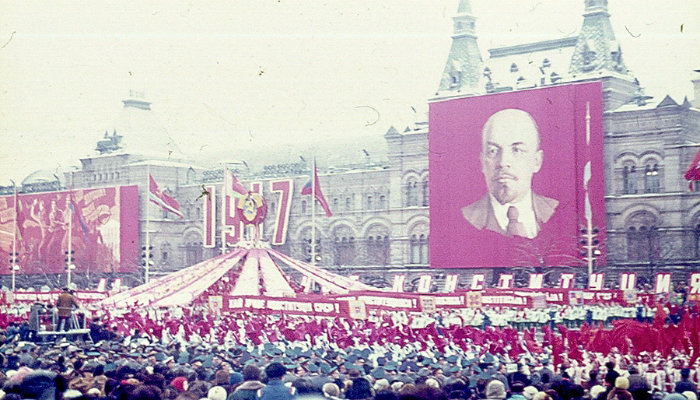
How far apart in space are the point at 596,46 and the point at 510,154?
29.2 ft

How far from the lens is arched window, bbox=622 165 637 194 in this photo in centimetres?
5922

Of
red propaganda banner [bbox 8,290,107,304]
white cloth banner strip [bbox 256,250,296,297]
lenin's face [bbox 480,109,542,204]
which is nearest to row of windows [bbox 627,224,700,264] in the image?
lenin's face [bbox 480,109,542,204]

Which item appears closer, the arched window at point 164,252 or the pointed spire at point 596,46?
the pointed spire at point 596,46

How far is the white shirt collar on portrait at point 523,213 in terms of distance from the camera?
58.3m

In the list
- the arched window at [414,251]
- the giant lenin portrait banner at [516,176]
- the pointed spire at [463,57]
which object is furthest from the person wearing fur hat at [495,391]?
the pointed spire at [463,57]

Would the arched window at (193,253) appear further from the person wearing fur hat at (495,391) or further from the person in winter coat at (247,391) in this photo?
the person wearing fur hat at (495,391)

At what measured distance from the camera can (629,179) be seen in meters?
59.6

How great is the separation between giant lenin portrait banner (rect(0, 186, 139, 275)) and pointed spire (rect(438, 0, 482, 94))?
25528mm

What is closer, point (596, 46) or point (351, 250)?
point (596, 46)

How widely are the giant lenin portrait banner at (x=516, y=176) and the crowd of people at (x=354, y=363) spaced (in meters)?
26.0

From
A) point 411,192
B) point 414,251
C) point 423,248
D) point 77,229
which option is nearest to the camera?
point 423,248

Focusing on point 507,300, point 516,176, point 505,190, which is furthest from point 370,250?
point 507,300

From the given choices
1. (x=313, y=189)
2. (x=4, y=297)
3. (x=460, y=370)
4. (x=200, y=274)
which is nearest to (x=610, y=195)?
(x=313, y=189)

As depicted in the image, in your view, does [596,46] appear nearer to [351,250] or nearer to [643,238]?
[643,238]
